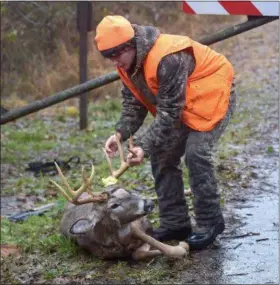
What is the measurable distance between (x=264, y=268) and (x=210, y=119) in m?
1.14

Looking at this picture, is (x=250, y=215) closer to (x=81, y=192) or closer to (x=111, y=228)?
(x=111, y=228)

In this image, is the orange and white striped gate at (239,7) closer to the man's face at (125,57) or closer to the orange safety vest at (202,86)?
the orange safety vest at (202,86)

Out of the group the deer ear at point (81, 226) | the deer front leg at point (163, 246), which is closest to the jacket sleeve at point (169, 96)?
the deer front leg at point (163, 246)

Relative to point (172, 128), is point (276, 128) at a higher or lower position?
lower

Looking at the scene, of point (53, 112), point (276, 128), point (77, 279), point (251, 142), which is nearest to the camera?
point (77, 279)


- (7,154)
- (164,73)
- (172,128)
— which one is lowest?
(7,154)

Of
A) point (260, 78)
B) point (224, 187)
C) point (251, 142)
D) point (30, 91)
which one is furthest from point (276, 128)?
point (30, 91)

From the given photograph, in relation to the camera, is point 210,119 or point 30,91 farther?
point 30,91

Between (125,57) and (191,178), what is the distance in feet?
3.46

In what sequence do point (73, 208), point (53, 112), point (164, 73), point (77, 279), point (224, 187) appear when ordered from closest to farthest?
point (164, 73), point (77, 279), point (73, 208), point (224, 187), point (53, 112)

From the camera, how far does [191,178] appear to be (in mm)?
5781

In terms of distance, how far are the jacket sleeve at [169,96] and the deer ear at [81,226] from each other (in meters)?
0.77

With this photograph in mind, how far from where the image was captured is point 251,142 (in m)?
10.2

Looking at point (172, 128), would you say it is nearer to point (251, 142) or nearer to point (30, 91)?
point (251, 142)
